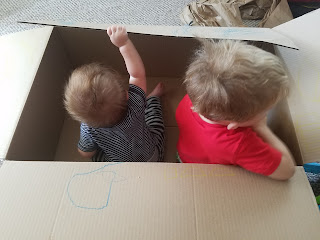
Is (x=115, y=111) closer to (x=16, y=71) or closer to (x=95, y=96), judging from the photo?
(x=95, y=96)

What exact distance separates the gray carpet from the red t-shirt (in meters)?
0.74

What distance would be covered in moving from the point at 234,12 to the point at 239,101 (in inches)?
30.0

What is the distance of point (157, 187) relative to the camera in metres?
0.43

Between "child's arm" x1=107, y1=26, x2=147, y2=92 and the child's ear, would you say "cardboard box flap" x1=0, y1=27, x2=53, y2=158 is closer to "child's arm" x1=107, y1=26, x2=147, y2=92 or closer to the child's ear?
"child's arm" x1=107, y1=26, x2=147, y2=92

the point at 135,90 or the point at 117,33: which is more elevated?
the point at 117,33

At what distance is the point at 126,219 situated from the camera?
1.32 ft

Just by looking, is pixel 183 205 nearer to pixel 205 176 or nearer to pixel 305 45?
pixel 205 176

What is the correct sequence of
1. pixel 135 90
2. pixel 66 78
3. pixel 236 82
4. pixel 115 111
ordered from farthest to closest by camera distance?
pixel 66 78
pixel 135 90
pixel 115 111
pixel 236 82

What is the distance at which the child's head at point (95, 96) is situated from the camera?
1.60ft

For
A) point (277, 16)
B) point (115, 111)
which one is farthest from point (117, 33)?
point (277, 16)

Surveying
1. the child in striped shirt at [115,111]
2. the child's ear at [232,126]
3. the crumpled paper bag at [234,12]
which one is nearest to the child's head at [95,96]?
the child in striped shirt at [115,111]

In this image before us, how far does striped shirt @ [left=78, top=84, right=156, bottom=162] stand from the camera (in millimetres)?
583

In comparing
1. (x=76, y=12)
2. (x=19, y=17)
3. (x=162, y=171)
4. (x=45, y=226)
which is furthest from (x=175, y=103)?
(x=19, y=17)

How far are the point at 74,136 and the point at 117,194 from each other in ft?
1.41
